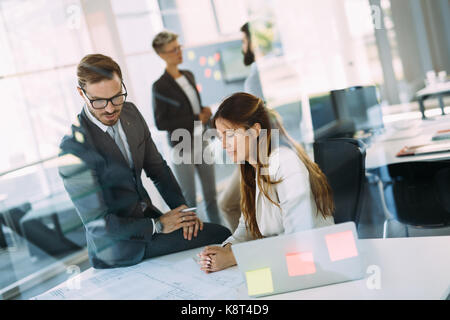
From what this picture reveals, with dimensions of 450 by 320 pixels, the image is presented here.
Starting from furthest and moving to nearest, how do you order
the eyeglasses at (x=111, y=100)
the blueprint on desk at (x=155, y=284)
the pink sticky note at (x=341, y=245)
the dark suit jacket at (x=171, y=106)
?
the dark suit jacket at (x=171, y=106) → the eyeglasses at (x=111, y=100) → the blueprint on desk at (x=155, y=284) → the pink sticky note at (x=341, y=245)

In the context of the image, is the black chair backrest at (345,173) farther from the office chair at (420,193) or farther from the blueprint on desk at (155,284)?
the blueprint on desk at (155,284)

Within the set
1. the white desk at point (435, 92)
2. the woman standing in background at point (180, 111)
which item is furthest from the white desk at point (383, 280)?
the white desk at point (435, 92)

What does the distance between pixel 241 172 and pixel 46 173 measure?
768mm

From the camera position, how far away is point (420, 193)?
7.41ft

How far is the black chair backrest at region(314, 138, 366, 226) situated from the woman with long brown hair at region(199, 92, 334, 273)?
57 mm

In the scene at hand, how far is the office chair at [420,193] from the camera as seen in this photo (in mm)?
2148

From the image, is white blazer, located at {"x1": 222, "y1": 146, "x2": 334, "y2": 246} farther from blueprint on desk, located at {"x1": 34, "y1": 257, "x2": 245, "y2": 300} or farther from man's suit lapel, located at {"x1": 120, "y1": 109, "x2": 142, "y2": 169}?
man's suit lapel, located at {"x1": 120, "y1": 109, "x2": 142, "y2": 169}

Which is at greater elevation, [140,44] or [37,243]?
[140,44]

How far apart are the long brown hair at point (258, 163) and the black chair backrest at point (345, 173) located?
0.17 feet

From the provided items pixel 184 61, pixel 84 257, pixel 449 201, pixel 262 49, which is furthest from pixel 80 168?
pixel 449 201

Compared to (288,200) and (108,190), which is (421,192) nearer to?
(288,200)

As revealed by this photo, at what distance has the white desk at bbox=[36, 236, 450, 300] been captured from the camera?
113 cm

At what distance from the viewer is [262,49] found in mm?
1990
